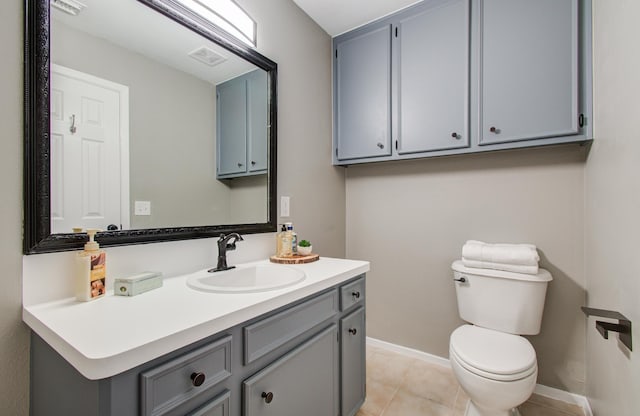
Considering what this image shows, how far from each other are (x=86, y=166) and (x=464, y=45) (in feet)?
6.60

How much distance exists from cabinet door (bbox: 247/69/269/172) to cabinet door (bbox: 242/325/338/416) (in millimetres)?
961

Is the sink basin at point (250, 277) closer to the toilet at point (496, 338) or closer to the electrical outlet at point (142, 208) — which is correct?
the electrical outlet at point (142, 208)

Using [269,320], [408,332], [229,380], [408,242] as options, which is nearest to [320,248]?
[408,242]

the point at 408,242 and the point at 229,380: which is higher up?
the point at 408,242

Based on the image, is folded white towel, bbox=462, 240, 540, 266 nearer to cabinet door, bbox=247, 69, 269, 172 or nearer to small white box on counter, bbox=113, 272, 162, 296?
cabinet door, bbox=247, 69, 269, 172

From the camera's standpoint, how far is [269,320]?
3.19 ft

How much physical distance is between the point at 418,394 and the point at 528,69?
6.38 feet

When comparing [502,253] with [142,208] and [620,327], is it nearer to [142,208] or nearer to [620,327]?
[620,327]

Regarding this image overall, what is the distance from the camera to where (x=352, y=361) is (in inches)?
58.3

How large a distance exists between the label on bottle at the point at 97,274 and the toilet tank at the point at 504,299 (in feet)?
5.81

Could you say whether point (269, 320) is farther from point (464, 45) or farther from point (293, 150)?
point (464, 45)

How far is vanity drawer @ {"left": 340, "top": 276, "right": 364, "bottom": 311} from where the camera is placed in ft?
4.54

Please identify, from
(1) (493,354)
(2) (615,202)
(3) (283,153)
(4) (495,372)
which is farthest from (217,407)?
(2) (615,202)

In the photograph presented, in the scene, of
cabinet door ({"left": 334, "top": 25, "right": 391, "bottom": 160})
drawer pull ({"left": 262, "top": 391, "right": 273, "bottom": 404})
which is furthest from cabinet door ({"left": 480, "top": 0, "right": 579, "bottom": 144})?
drawer pull ({"left": 262, "top": 391, "right": 273, "bottom": 404})
